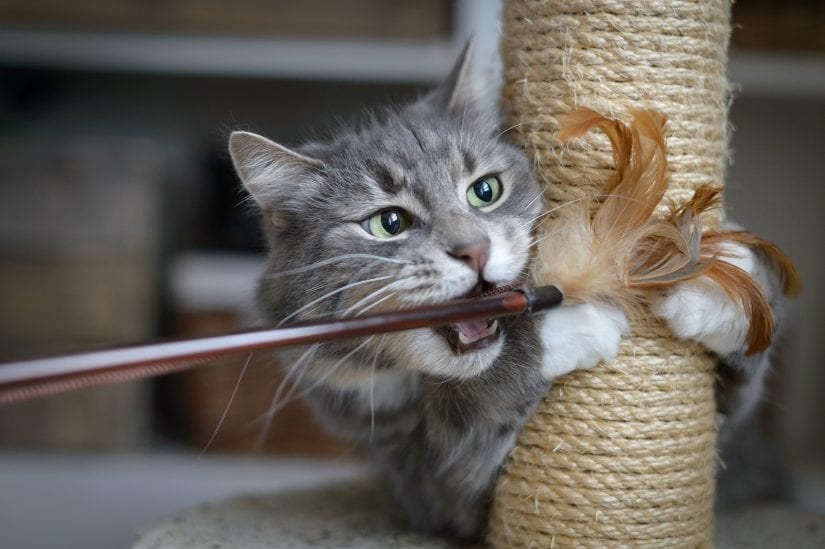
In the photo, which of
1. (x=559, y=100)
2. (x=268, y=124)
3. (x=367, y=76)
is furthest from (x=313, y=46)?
(x=559, y=100)

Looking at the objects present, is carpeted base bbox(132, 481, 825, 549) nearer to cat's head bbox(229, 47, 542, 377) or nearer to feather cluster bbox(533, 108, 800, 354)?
cat's head bbox(229, 47, 542, 377)

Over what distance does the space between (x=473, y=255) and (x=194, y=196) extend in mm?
1762

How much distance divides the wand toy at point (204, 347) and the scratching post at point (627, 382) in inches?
7.6

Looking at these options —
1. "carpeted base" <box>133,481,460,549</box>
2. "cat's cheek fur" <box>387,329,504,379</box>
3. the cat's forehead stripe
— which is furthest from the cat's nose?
"carpeted base" <box>133,481,460,549</box>

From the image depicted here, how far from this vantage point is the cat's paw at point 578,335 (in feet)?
3.34

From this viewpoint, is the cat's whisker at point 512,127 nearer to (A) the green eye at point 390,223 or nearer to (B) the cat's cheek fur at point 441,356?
(A) the green eye at point 390,223

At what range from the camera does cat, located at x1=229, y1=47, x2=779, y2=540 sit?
3.32ft

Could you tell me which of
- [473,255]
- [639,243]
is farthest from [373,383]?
[639,243]

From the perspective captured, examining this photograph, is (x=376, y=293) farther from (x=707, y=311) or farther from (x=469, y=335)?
(x=707, y=311)

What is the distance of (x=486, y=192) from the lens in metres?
1.16

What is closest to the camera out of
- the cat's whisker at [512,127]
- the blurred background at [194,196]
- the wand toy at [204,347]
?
the wand toy at [204,347]

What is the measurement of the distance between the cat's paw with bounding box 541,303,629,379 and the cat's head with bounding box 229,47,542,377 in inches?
2.8

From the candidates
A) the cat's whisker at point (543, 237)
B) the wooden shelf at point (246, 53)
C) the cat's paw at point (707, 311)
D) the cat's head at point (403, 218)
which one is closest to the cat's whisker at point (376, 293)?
the cat's head at point (403, 218)

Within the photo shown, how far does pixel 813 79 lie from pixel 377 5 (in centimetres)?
118
